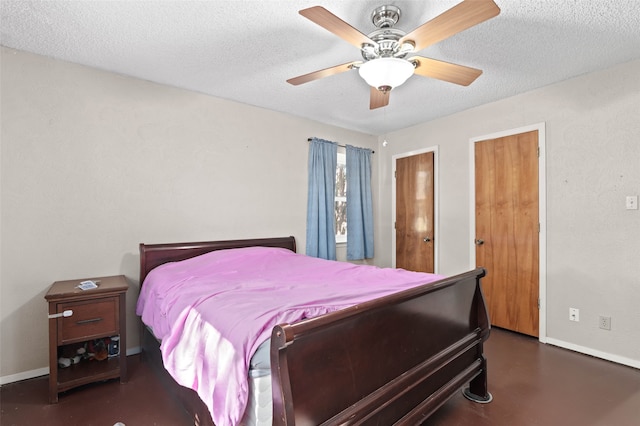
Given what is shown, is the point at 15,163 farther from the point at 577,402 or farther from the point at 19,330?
the point at 577,402

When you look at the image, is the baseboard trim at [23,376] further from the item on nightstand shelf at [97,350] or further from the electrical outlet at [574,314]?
the electrical outlet at [574,314]

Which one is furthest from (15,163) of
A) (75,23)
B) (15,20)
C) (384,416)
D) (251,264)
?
(384,416)

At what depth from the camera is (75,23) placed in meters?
2.05

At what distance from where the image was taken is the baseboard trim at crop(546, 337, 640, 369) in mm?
2583

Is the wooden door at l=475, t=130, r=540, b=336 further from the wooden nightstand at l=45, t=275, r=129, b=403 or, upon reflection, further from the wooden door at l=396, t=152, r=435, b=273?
the wooden nightstand at l=45, t=275, r=129, b=403

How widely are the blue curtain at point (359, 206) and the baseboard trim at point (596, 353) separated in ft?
7.49

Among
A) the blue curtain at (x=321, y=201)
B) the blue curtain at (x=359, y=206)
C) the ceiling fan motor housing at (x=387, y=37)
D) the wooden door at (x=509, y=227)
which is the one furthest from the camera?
the blue curtain at (x=359, y=206)

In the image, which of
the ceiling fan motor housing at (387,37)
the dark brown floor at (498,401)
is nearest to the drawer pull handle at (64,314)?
the dark brown floor at (498,401)

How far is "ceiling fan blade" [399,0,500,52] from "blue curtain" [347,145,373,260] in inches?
104

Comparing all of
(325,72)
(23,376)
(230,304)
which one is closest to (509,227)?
(325,72)

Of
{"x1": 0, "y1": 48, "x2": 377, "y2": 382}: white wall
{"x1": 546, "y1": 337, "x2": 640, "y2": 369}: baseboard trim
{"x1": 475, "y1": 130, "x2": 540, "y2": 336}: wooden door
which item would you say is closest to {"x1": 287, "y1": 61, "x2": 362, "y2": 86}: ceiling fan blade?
{"x1": 0, "y1": 48, "x2": 377, "y2": 382}: white wall

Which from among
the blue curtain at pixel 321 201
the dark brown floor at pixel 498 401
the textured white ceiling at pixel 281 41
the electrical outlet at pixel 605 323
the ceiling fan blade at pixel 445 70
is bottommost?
the dark brown floor at pixel 498 401

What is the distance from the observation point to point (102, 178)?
2.70 meters

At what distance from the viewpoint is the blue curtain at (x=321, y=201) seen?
13.1ft
